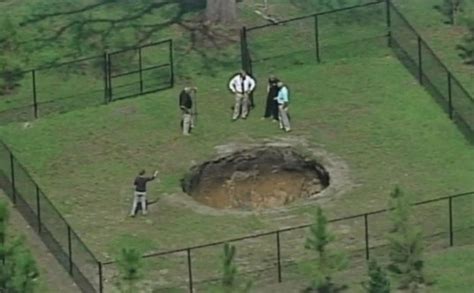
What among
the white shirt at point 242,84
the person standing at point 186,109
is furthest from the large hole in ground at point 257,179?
the white shirt at point 242,84

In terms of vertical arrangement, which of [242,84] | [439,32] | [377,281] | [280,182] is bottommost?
[377,281]

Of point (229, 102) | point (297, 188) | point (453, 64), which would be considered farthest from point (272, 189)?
point (453, 64)

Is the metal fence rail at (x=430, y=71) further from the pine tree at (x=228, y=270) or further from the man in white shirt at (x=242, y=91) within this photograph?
the pine tree at (x=228, y=270)

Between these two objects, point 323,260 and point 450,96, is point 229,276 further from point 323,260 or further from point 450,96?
point 450,96

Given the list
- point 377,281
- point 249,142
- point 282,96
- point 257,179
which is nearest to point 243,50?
point 282,96

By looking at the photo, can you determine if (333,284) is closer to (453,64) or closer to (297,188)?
(297,188)

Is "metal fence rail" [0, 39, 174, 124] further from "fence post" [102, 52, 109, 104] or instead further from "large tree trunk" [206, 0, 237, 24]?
"large tree trunk" [206, 0, 237, 24]
